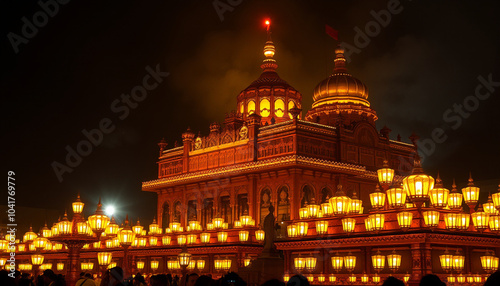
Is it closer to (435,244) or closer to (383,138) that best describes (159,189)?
(383,138)

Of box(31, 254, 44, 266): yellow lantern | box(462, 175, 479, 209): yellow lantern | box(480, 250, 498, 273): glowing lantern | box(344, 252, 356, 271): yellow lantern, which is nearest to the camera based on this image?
box(480, 250, 498, 273): glowing lantern

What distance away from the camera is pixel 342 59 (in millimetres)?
46406

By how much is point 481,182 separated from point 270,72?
17527mm

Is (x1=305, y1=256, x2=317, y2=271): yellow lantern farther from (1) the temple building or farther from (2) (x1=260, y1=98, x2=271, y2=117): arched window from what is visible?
(2) (x1=260, y1=98, x2=271, y2=117): arched window

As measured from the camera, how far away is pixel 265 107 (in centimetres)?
4584

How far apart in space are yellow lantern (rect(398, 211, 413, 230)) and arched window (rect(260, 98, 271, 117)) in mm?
24359

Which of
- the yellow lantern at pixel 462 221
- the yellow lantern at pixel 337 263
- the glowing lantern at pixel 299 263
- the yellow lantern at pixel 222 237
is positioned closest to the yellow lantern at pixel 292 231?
the glowing lantern at pixel 299 263

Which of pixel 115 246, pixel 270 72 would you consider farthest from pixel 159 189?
pixel 270 72

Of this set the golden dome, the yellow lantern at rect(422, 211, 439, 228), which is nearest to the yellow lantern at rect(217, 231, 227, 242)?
the yellow lantern at rect(422, 211, 439, 228)

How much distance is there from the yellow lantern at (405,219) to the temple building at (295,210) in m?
0.04

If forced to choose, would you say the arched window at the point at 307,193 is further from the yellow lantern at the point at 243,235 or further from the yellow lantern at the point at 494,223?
the yellow lantern at the point at 494,223

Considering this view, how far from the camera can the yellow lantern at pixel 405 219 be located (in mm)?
22000

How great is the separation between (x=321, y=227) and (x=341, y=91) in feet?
65.4

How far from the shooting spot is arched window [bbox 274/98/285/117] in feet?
150
